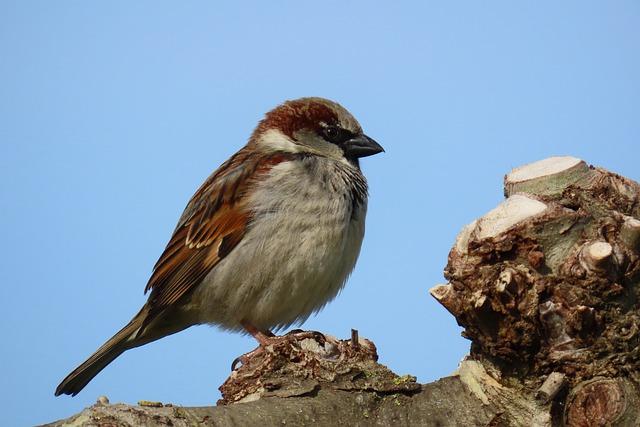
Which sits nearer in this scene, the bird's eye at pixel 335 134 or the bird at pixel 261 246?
the bird at pixel 261 246

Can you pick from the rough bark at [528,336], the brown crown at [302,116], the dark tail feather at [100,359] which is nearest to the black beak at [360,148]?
the brown crown at [302,116]

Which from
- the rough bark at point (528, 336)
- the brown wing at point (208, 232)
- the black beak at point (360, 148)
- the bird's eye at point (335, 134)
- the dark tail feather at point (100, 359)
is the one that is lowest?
the rough bark at point (528, 336)

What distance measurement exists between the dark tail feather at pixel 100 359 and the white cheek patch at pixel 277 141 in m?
1.09

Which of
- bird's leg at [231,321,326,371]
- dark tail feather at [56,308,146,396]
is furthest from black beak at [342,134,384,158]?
dark tail feather at [56,308,146,396]

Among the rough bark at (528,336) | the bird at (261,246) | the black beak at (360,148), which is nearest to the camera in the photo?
→ the rough bark at (528,336)

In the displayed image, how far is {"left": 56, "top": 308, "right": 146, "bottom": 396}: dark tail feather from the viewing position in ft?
12.9

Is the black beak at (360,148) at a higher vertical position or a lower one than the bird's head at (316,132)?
lower

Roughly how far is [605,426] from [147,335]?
103 inches

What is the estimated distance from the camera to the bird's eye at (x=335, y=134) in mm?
4328

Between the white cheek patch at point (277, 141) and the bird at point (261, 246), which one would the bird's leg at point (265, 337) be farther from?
the white cheek patch at point (277, 141)

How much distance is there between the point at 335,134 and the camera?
4.34m

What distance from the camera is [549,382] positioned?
2119 mm

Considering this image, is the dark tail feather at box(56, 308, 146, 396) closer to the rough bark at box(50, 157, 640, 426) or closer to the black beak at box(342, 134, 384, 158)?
the black beak at box(342, 134, 384, 158)

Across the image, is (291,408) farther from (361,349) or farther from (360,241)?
(360,241)
